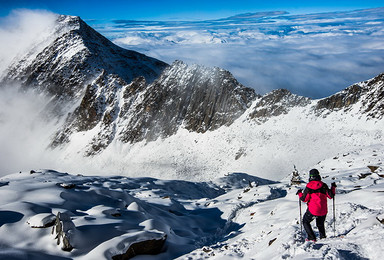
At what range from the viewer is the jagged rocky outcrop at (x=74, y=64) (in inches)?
4136

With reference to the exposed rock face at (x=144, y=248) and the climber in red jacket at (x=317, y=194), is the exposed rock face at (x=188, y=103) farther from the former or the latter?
the climber in red jacket at (x=317, y=194)

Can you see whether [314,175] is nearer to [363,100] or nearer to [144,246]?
[144,246]

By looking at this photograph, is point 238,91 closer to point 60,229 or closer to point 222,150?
point 222,150

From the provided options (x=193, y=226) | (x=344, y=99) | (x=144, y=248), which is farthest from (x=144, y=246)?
(x=344, y=99)

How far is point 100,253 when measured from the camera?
964cm

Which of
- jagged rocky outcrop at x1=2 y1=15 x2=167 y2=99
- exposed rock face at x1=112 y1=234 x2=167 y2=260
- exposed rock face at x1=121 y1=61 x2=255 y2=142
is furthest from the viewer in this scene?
jagged rocky outcrop at x1=2 y1=15 x2=167 y2=99

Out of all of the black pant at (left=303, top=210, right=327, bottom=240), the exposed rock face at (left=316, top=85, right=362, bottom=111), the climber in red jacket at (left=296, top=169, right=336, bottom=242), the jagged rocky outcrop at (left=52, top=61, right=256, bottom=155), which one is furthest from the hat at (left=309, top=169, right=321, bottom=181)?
the jagged rocky outcrop at (left=52, top=61, right=256, bottom=155)

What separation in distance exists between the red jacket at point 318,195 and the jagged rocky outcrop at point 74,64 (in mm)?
98486

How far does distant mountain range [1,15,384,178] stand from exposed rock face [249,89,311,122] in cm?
19

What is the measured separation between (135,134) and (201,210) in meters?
51.4

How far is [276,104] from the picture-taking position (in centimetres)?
5603

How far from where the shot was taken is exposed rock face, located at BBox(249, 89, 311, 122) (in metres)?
55.0

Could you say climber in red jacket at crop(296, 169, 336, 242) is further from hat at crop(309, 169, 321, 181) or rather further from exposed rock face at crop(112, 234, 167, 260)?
exposed rock face at crop(112, 234, 167, 260)

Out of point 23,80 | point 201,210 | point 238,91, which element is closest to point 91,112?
point 238,91
